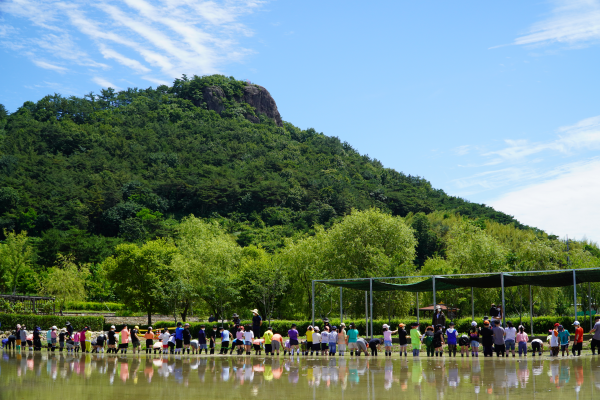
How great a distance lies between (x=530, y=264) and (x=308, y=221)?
2171 inches

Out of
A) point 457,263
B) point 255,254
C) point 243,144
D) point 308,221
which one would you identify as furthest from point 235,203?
point 457,263

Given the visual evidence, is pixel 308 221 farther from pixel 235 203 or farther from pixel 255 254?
pixel 255 254

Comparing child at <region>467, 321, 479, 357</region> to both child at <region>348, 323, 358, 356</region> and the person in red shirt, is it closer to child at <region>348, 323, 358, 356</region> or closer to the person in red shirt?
the person in red shirt

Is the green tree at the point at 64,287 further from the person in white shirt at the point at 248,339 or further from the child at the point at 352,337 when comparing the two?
the child at the point at 352,337

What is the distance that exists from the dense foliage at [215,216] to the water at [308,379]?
17.5 metres

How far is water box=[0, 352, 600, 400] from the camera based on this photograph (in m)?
10.3

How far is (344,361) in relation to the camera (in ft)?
57.9

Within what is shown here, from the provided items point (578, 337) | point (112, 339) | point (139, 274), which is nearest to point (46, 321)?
point (139, 274)

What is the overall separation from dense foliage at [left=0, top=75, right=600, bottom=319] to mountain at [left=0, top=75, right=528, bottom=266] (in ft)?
0.93

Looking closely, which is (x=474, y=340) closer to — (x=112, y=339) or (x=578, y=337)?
(x=578, y=337)

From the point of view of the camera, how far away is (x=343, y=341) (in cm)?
2038

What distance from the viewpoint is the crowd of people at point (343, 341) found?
59.0ft

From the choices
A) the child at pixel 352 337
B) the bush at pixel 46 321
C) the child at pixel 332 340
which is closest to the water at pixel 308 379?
the child at pixel 352 337

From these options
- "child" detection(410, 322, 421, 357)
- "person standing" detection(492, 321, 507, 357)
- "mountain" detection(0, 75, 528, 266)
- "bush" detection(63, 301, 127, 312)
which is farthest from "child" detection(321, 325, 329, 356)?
"mountain" detection(0, 75, 528, 266)
